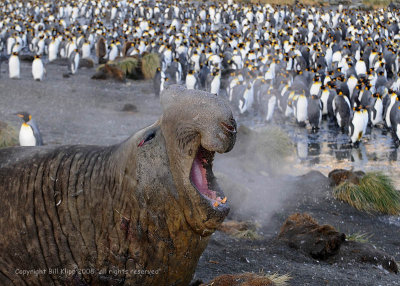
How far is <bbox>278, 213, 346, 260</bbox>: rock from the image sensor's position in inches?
264

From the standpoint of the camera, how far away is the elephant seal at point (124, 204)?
3.24m

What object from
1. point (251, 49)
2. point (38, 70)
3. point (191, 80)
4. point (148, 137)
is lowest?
point (191, 80)

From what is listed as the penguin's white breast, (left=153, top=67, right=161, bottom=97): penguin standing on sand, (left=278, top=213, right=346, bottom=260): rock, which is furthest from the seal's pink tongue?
(left=153, top=67, right=161, bottom=97): penguin standing on sand

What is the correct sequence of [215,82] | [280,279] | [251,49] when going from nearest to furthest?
[280,279], [215,82], [251,49]

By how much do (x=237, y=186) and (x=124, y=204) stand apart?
7.08 meters

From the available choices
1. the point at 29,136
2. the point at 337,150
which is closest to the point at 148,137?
the point at 29,136

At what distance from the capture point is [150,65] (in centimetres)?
2367

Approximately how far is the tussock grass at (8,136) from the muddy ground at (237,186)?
300 millimetres

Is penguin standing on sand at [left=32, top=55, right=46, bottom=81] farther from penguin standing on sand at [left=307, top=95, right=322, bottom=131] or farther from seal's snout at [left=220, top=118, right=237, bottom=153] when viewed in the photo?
seal's snout at [left=220, top=118, right=237, bottom=153]

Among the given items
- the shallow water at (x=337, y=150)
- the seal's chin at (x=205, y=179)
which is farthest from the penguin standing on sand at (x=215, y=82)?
A: the seal's chin at (x=205, y=179)

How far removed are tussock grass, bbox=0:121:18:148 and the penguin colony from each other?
333 inches

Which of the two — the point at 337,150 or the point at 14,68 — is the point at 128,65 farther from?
the point at 337,150

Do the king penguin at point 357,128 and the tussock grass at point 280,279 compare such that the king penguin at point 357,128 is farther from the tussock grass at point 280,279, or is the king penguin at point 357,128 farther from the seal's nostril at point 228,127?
the seal's nostril at point 228,127

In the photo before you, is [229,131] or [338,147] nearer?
[229,131]
